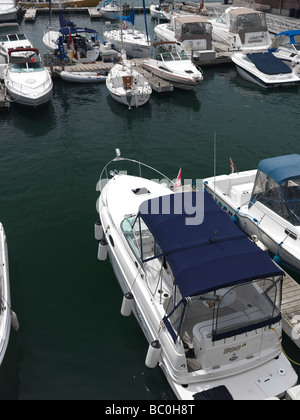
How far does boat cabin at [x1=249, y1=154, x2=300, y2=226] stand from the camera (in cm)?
1295

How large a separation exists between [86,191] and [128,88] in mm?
11854

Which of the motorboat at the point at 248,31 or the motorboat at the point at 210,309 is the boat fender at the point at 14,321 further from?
the motorboat at the point at 248,31

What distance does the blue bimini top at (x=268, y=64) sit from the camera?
30281 mm

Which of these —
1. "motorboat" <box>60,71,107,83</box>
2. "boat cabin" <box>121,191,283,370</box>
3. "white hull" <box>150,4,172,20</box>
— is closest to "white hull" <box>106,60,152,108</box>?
"motorboat" <box>60,71,107,83</box>

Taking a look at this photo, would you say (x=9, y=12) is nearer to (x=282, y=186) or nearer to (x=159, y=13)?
(x=159, y=13)

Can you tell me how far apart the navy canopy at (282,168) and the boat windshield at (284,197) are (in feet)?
0.59

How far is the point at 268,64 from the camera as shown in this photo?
102ft

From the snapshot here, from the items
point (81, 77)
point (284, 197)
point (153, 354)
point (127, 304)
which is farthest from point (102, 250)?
point (81, 77)

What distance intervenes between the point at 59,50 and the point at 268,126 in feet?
65.4

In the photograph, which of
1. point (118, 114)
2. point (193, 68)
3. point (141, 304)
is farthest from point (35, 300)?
point (193, 68)

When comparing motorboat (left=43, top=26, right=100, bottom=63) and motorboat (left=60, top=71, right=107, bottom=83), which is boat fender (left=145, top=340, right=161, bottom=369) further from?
motorboat (left=43, top=26, right=100, bottom=63)

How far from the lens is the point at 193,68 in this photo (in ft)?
99.3

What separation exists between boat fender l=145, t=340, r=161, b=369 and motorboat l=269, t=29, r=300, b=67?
2954 centimetres

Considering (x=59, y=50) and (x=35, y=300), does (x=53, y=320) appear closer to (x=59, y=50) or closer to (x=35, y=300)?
(x=35, y=300)
